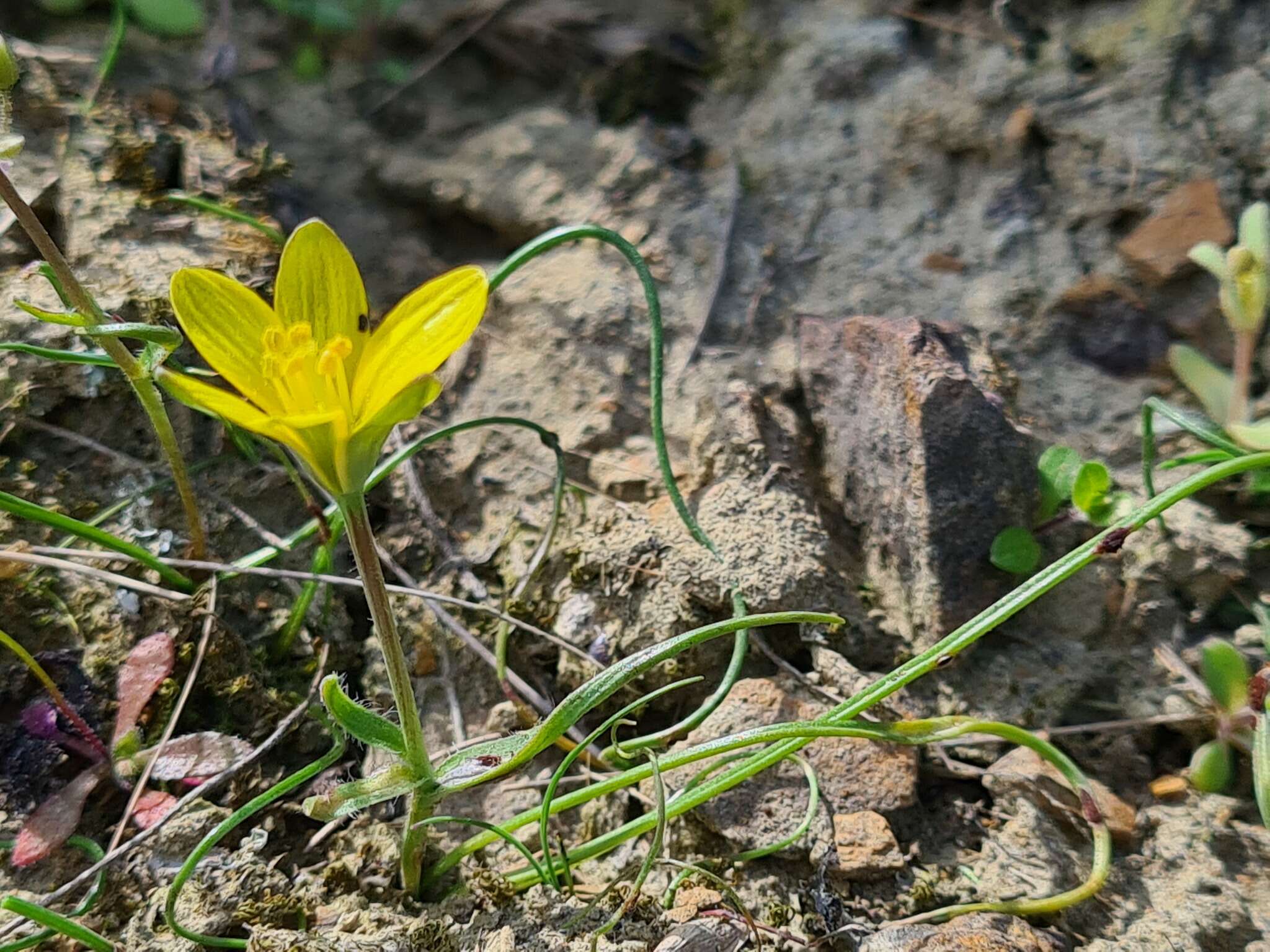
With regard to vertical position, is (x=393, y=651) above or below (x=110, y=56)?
below

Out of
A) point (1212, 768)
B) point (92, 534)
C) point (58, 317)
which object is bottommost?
point (1212, 768)

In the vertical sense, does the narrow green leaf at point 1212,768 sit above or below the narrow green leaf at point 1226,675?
below

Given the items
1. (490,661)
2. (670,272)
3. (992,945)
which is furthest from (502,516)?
(992,945)

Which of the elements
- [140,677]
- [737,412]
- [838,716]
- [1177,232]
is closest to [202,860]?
[140,677]

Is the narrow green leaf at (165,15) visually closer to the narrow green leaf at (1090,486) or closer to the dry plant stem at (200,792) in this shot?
the dry plant stem at (200,792)

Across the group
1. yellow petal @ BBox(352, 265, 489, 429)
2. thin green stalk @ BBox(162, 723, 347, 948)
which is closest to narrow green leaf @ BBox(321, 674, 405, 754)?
thin green stalk @ BBox(162, 723, 347, 948)

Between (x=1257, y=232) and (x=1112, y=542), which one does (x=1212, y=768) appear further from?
(x=1257, y=232)

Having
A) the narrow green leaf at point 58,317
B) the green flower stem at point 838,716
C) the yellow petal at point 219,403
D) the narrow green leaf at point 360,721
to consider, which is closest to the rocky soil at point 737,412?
the green flower stem at point 838,716
